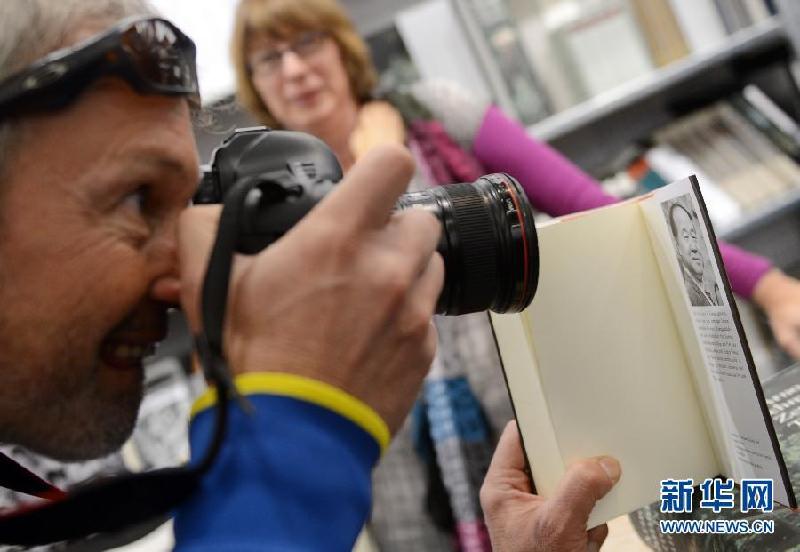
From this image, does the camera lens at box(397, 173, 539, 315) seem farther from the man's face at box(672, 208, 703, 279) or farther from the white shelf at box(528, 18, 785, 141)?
the white shelf at box(528, 18, 785, 141)

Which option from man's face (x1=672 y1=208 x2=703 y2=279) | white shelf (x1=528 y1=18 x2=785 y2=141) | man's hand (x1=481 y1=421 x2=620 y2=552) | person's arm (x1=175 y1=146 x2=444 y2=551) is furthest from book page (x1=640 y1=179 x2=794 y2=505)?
white shelf (x1=528 y1=18 x2=785 y2=141)

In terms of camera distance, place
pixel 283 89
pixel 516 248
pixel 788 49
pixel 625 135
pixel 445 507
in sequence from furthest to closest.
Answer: pixel 625 135, pixel 788 49, pixel 283 89, pixel 445 507, pixel 516 248

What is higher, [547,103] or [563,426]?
[547,103]

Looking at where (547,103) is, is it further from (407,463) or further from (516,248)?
(516,248)

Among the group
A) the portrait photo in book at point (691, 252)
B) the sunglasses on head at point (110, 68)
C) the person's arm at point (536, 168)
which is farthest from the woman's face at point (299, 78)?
the portrait photo in book at point (691, 252)

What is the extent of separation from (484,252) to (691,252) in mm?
166

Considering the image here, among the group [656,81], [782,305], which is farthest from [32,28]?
[656,81]

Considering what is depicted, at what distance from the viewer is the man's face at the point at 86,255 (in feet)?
1.54

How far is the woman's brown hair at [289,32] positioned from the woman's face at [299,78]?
0.01m

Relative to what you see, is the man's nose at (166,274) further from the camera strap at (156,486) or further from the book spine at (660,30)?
the book spine at (660,30)

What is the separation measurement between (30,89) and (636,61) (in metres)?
1.43

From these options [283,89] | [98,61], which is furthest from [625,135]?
[98,61]

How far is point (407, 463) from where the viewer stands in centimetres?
96

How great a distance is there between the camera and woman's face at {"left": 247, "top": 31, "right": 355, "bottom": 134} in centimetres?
107
